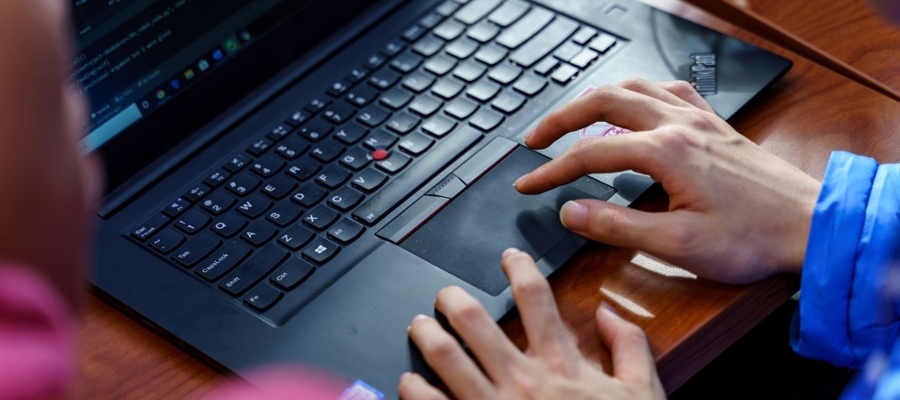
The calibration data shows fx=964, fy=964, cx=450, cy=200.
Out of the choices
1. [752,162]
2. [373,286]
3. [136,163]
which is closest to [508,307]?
[373,286]

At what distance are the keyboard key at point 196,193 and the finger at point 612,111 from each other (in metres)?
0.27

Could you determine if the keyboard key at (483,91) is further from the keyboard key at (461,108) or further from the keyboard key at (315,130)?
the keyboard key at (315,130)

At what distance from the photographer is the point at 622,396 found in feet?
1.92

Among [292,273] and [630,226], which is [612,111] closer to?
[630,226]

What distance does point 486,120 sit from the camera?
2.58 feet

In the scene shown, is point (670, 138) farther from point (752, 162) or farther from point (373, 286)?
point (373, 286)

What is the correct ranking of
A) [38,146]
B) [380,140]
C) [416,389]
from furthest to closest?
[380,140] → [416,389] → [38,146]

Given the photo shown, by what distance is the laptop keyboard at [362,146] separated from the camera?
695mm

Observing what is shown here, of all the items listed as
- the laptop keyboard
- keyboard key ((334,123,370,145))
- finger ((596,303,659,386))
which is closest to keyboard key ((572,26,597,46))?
the laptop keyboard

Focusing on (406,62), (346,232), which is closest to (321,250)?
(346,232)

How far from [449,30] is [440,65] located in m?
0.05

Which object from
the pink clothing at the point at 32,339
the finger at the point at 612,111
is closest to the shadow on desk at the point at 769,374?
the finger at the point at 612,111

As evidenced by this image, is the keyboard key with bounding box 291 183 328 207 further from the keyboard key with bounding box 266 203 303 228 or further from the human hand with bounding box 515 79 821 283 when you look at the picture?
the human hand with bounding box 515 79 821 283

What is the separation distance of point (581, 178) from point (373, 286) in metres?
0.18
